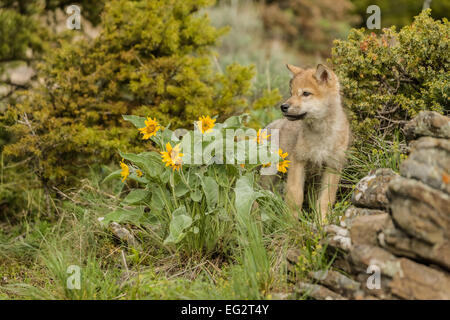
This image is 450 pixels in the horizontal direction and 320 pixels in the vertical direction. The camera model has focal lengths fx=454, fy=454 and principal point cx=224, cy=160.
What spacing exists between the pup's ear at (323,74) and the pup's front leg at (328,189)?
34.4 inches

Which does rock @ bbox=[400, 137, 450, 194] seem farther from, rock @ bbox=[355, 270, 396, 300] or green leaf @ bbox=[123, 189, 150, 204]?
green leaf @ bbox=[123, 189, 150, 204]

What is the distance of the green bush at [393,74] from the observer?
Answer: 4273 millimetres

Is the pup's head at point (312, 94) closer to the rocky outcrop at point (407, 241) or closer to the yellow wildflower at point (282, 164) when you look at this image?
the yellow wildflower at point (282, 164)

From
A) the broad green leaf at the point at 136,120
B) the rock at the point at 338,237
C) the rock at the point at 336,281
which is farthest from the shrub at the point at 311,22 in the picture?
the rock at the point at 336,281

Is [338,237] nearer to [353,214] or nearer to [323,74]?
[353,214]

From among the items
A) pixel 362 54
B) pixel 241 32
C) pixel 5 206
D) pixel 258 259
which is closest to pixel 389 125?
pixel 362 54

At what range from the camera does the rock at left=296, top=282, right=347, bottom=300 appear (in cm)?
289

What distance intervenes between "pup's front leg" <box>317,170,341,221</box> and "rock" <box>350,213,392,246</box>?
1.18 metres

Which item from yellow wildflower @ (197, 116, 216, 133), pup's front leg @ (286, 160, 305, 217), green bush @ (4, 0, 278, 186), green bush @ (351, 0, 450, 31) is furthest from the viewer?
green bush @ (351, 0, 450, 31)

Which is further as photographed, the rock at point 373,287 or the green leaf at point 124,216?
the green leaf at point 124,216

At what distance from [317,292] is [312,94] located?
2034 millimetres

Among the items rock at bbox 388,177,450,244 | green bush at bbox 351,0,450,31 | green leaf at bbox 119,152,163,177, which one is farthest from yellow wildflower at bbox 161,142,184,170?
green bush at bbox 351,0,450,31
